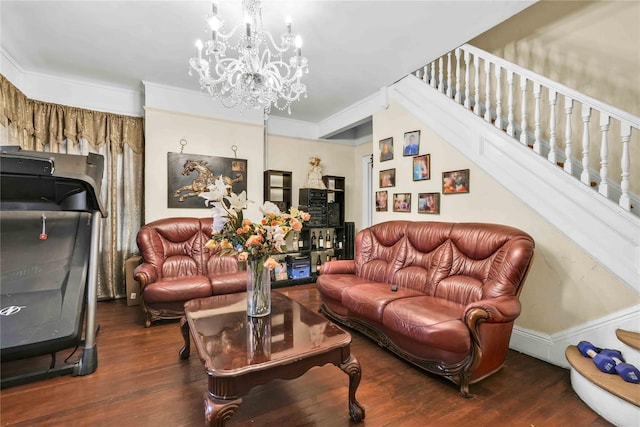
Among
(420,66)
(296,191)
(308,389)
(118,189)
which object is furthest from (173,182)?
(420,66)

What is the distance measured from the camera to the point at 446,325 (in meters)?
1.94


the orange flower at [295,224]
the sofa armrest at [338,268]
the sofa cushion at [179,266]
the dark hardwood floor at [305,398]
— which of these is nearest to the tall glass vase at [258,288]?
the orange flower at [295,224]

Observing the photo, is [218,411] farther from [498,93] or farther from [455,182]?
[498,93]

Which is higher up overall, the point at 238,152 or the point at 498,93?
the point at 498,93

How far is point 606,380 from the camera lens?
175 cm

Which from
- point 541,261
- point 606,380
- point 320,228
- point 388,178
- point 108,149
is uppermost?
point 108,149

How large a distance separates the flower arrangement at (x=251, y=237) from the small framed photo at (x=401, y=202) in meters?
2.14

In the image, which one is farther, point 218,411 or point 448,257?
point 448,257

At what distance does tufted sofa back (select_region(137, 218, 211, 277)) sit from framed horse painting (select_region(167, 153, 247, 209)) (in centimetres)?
42

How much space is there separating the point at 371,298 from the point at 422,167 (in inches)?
72.9

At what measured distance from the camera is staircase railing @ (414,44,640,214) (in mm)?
2174

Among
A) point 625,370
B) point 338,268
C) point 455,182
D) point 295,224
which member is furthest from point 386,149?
point 625,370

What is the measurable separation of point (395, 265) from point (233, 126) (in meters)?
3.29

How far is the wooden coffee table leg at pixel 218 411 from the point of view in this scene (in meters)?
1.28
